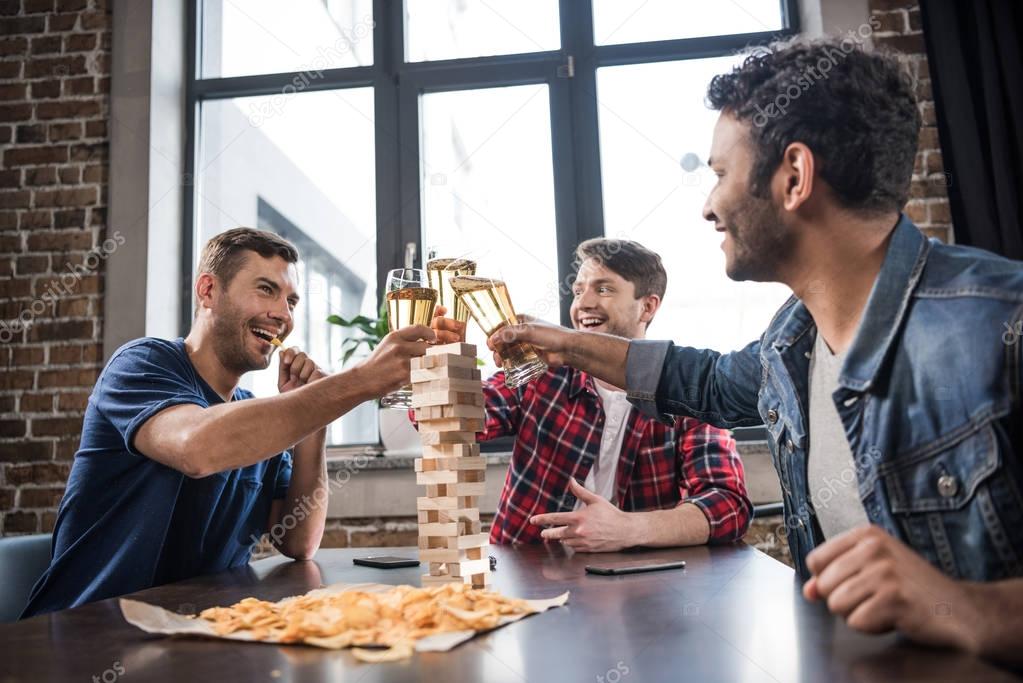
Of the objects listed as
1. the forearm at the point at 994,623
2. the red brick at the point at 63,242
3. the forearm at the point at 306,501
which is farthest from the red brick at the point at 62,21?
the forearm at the point at 994,623

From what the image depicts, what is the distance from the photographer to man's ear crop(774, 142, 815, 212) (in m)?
1.29

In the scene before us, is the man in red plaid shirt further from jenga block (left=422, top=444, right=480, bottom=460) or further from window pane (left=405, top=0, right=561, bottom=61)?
window pane (left=405, top=0, right=561, bottom=61)

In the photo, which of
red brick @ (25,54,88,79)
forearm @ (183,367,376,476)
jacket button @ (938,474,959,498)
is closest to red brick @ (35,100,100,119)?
red brick @ (25,54,88,79)

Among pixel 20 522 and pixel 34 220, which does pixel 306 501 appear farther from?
pixel 34 220

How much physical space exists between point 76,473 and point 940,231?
2.75 m

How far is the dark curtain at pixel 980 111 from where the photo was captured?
279 cm

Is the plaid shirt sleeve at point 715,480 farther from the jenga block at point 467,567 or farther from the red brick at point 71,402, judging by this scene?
the red brick at point 71,402

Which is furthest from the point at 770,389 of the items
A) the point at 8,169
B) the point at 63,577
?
the point at 8,169

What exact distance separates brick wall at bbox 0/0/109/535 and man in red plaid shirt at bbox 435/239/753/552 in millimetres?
1756

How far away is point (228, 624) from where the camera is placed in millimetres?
929

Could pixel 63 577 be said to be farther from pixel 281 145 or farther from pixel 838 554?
pixel 281 145

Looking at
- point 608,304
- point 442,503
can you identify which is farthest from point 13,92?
point 442,503

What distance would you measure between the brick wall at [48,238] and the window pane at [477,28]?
4.04 ft

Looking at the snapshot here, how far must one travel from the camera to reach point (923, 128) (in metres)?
2.93
